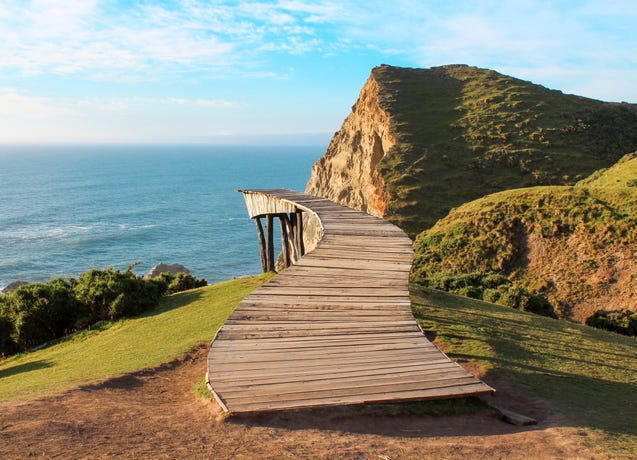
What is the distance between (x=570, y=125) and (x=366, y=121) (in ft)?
66.6

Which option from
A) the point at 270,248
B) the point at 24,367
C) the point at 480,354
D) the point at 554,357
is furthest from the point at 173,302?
the point at 554,357

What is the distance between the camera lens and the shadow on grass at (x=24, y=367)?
42.2 feet

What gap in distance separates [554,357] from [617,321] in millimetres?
10509

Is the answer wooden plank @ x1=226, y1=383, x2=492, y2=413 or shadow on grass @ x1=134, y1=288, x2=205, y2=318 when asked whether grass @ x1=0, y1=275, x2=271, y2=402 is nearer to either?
shadow on grass @ x1=134, y1=288, x2=205, y2=318

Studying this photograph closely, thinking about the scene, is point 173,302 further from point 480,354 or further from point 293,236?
point 480,354

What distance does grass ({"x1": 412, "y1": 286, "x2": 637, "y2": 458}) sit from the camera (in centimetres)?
795

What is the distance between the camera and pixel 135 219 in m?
81.6

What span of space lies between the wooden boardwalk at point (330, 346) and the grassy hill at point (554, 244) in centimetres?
1078

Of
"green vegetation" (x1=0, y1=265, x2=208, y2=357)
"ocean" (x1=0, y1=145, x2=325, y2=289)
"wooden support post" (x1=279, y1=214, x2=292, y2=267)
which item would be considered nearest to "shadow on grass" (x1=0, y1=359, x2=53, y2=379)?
"green vegetation" (x1=0, y1=265, x2=208, y2=357)

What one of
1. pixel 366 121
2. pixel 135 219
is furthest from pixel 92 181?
pixel 366 121

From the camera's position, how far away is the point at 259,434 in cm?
636

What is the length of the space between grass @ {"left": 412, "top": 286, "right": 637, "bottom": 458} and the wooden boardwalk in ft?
5.51

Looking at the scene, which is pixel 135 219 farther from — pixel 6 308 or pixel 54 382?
pixel 54 382

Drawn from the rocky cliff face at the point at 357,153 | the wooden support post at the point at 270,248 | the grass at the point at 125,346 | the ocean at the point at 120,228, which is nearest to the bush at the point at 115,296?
the grass at the point at 125,346
